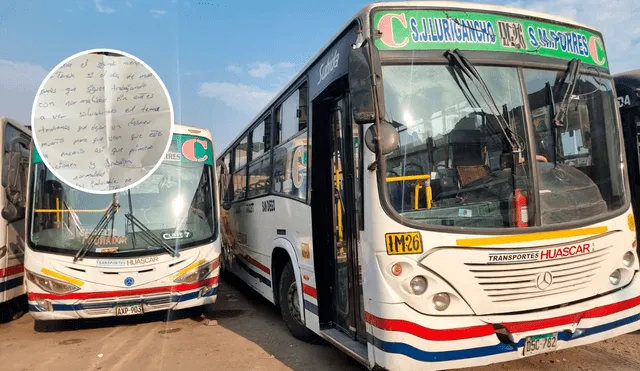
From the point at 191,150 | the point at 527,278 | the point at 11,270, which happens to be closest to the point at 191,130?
the point at 191,150

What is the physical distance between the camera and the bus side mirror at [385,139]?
3393 mm

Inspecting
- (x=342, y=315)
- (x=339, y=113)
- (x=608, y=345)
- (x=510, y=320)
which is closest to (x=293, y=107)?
(x=339, y=113)

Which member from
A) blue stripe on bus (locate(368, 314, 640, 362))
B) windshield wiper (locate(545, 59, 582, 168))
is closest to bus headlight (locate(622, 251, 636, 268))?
blue stripe on bus (locate(368, 314, 640, 362))

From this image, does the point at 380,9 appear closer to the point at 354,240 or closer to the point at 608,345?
the point at 354,240

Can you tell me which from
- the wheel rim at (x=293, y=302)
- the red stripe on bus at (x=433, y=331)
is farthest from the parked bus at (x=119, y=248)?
the red stripe on bus at (x=433, y=331)

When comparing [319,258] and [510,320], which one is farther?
[319,258]

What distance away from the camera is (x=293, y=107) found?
566 centimetres

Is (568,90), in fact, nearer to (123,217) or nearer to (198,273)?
(198,273)

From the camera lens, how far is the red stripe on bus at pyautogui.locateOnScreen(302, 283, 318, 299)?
4820 mm

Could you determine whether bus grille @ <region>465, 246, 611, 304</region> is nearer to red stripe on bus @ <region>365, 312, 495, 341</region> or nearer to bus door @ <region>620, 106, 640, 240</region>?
red stripe on bus @ <region>365, 312, 495, 341</region>

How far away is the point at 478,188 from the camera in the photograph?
3.64 m

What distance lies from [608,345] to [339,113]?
352 centimetres

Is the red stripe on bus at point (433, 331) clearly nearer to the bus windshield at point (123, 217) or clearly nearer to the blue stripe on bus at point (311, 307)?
the blue stripe on bus at point (311, 307)

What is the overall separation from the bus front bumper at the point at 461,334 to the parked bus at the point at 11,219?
5760 mm
